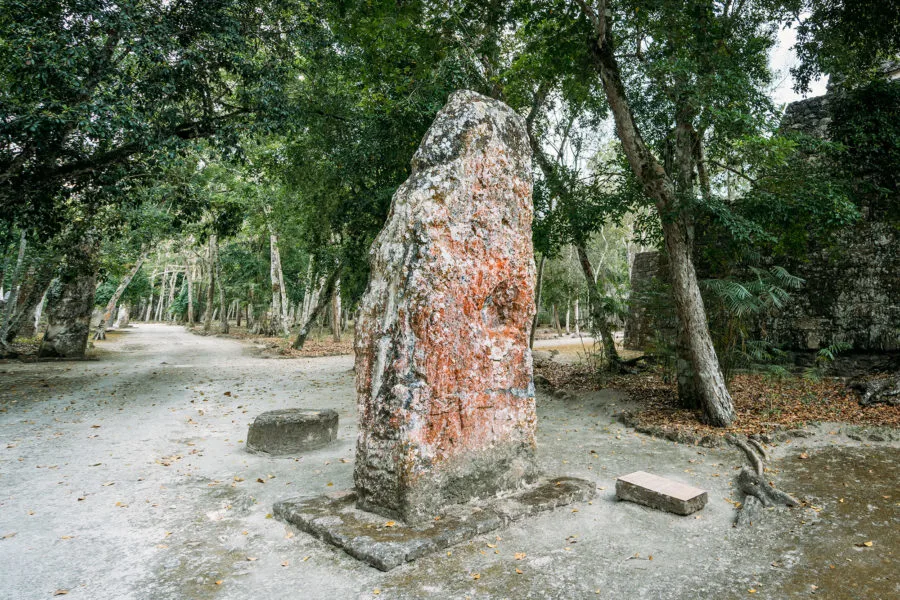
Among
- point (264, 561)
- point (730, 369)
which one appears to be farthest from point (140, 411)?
point (730, 369)

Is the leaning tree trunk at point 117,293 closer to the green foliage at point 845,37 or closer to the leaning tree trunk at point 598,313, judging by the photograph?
the leaning tree trunk at point 598,313

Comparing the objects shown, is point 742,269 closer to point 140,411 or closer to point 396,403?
point 396,403

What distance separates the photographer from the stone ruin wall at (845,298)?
32.1 feet

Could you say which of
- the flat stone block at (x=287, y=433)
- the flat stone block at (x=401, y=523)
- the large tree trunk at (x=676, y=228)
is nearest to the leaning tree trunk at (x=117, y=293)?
the flat stone block at (x=287, y=433)

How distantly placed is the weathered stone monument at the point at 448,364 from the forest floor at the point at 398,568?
23 cm

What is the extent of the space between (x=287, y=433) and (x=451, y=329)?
3252 mm

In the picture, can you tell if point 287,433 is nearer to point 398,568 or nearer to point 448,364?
point 448,364

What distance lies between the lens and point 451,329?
3.96 metres

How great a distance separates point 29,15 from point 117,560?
22.7ft

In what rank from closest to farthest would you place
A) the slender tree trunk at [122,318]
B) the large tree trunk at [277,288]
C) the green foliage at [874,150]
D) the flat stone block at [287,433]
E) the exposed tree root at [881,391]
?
the flat stone block at [287,433]
the exposed tree root at [881,391]
the green foliage at [874,150]
the large tree trunk at [277,288]
the slender tree trunk at [122,318]

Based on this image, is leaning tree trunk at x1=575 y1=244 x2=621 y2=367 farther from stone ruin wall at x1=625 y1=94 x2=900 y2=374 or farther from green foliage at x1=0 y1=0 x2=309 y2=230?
green foliage at x1=0 y1=0 x2=309 y2=230

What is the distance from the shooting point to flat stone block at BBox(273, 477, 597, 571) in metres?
3.31

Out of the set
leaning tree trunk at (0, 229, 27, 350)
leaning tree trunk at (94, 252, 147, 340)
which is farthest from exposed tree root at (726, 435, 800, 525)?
leaning tree trunk at (94, 252, 147, 340)

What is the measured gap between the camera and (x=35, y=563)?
330 centimetres
